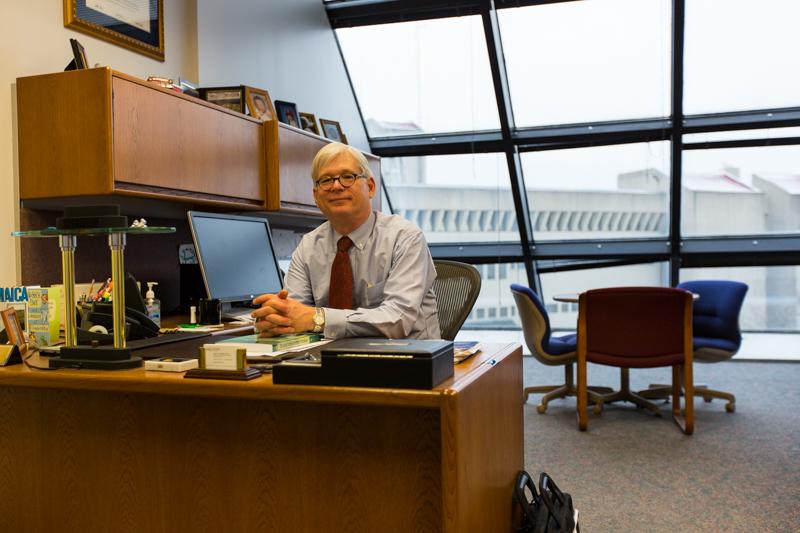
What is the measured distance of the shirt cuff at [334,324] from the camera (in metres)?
2.19

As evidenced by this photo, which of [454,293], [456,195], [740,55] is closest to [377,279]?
[454,293]

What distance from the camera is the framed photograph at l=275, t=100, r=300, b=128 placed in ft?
15.2

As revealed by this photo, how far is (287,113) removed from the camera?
15.4ft

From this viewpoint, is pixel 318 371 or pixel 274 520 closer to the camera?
pixel 318 371

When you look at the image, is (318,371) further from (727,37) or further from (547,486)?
(727,37)

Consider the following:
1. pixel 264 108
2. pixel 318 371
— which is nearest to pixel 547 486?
pixel 318 371

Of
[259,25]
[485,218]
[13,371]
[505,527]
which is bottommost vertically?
[505,527]

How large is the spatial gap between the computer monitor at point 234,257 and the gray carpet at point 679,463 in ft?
5.24

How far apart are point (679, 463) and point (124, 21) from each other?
3504mm

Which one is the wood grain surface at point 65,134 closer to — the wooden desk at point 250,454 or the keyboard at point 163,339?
the keyboard at point 163,339

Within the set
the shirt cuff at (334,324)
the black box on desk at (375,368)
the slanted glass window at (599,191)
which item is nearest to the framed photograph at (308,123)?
the slanted glass window at (599,191)

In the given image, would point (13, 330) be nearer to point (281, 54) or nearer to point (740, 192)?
point (281, 54)

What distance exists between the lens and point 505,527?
82.1 inches

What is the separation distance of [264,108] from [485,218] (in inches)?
125
